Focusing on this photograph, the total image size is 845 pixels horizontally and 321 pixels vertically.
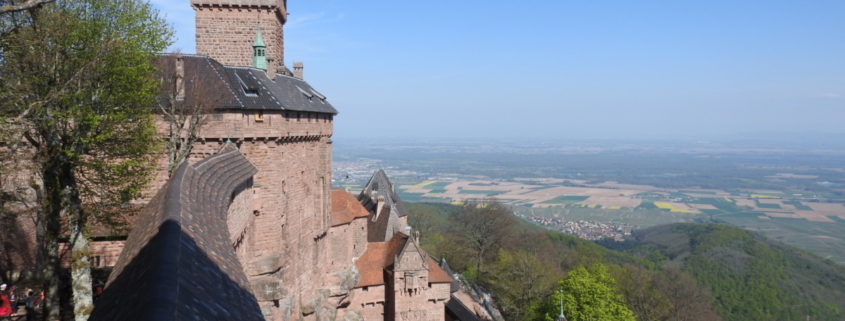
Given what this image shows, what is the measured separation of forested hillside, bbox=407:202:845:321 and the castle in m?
11.5

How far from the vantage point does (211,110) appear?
16.5 meters

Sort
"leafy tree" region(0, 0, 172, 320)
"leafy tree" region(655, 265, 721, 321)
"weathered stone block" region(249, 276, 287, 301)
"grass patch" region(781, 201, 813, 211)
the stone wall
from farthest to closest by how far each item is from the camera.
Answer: "grass patch" region(781, 201, 813, 211) < "leafy tree" region(655, 265, 721, 321) < the stone wall < "weathered stone block" region(249, 276, 287, 301) < "leafy tree" region(0, 0, 172, 320)

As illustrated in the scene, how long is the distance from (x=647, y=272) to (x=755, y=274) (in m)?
28.7

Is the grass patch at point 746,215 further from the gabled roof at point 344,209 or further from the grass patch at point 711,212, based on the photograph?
the gabled roof at point 344,209

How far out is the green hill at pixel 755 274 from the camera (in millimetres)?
59625

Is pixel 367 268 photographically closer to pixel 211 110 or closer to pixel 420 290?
pixel 420 290

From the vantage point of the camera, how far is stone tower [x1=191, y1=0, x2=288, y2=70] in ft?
68.7

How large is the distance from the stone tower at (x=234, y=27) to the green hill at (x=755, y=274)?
56.5 meters

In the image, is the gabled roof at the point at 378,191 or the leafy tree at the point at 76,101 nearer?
the leafy tree at the point at 76,101

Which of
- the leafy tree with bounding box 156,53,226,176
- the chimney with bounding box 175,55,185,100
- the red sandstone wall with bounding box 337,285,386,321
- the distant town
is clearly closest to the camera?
the leafy tree with bounding box 156,53,226,176

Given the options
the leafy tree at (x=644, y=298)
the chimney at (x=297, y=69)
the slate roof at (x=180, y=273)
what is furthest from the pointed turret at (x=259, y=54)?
the leafy tree at (x=644, y=298)

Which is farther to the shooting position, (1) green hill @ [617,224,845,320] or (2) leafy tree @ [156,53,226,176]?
(1) green hill @ [617,224,845,320]

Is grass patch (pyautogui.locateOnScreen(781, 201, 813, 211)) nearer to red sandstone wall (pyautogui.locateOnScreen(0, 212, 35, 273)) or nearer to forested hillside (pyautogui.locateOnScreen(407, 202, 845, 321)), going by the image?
forested hillside (pyautogui.locateOnScreen(407, 202, 845, 321))

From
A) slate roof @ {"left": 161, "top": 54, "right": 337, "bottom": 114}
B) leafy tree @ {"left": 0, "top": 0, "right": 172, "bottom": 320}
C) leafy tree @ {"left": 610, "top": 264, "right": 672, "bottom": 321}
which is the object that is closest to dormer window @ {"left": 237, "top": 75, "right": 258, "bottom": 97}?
slate roof @ {"left": 161, "top": 54, "right": 337, "bottom": 114}
